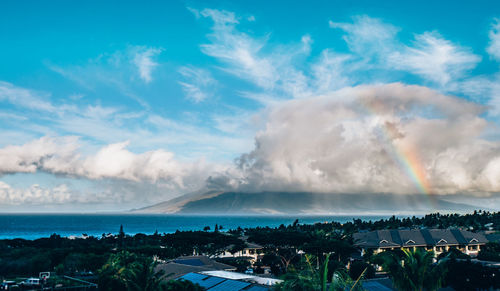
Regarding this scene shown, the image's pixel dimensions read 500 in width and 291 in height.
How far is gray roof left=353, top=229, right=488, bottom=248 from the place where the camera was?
10681cm

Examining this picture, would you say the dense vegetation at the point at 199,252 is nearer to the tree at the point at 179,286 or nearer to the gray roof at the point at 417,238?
the tree at the point at 179,286

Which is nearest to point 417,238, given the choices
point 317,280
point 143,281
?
point 143,281

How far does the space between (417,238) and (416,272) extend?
92233 mm

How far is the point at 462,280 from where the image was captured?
51.0m

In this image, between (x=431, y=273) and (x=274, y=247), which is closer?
(x=431, y=273)

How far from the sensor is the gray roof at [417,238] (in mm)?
106812

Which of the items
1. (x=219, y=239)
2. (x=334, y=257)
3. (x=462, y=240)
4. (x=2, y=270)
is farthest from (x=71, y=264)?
(x=462, y=240)

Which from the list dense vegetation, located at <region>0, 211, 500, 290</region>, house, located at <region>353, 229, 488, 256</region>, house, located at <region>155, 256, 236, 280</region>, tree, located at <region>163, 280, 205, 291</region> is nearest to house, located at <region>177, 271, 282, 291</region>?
dense vegetation, located at <region>0, 211, 500, 290</region>

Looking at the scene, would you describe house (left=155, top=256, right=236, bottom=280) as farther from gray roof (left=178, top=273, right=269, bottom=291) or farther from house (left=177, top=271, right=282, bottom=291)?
house (left=177, top=271, right=282, bottom=291)

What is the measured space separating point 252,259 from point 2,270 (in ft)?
174

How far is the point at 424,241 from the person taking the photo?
357ft

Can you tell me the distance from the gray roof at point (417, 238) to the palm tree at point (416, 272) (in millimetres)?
82438

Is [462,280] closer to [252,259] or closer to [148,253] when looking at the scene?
[252,259]

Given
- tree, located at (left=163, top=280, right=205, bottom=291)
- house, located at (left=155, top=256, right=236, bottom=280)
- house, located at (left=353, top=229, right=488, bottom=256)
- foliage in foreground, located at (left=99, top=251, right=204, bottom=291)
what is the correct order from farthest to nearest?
house, located at (left=353, top=229, right=488, bottom=256) < house, located at (left=155, top=256, right=236, bottom=280) < tree, located at (left=163, top=280, right=205, bottom=291) < foliage in foreground, located at (left=99, top=251, right=204, bottom=291)
